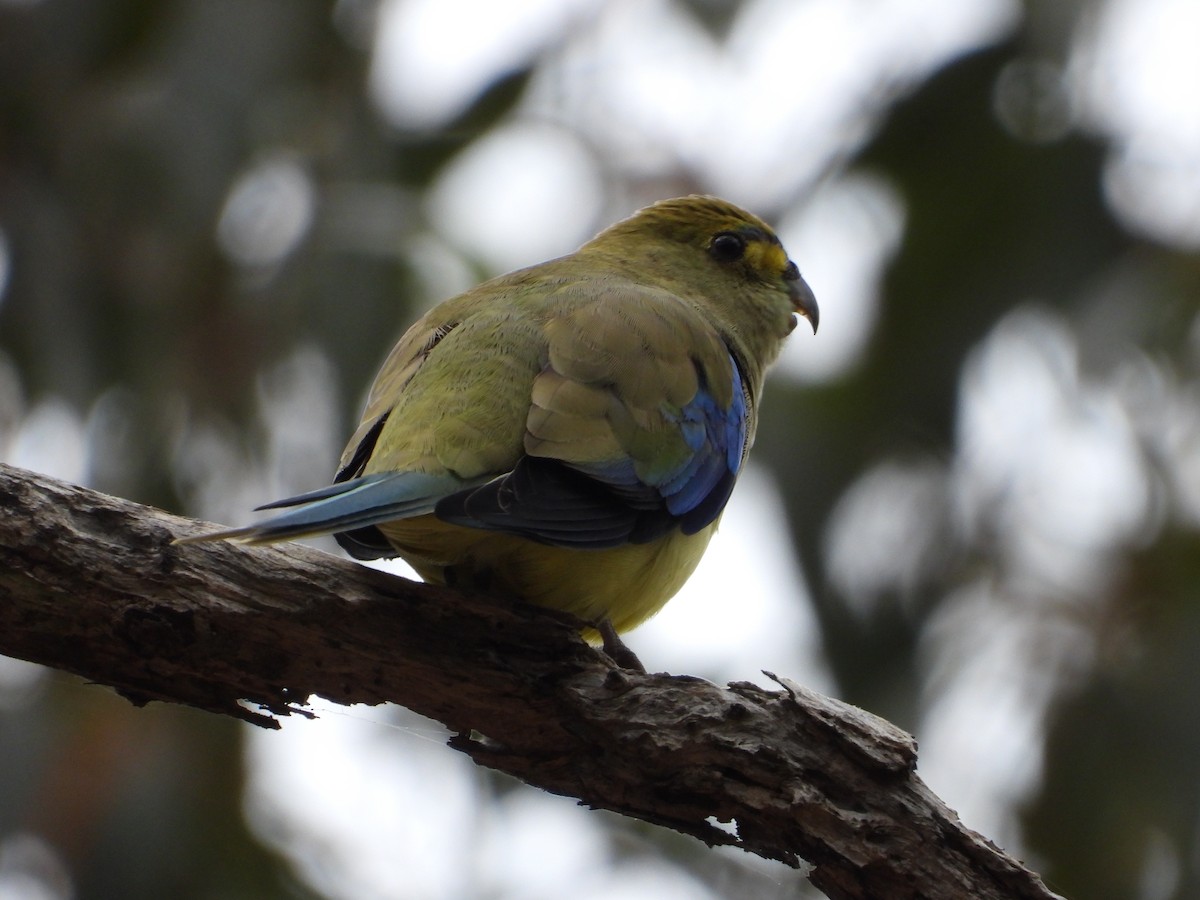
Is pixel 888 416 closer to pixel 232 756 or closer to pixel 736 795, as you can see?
pixel 232 756

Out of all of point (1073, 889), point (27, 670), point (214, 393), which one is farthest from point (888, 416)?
point (27, 670)

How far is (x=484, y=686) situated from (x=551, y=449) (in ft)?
2.07

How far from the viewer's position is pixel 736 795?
343 centimetres

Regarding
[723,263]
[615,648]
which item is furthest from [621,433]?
[723,263]

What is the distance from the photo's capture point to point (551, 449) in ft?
12.3

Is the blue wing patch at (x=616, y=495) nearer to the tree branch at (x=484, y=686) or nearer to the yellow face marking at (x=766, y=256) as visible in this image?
the tree branch at (x=484, y=686)

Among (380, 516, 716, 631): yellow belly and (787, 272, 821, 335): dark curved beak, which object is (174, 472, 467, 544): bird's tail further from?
(787, 272, 821, 335): dark curved beak

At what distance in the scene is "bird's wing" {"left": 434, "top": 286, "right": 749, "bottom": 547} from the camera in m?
3.54

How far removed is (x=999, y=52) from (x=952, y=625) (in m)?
3.84

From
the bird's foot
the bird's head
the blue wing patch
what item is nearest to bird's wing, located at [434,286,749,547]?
the blue wing patch

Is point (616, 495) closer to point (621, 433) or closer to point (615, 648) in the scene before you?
point (621, 433)

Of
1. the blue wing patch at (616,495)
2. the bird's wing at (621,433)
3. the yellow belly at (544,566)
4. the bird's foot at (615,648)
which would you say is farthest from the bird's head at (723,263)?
the bird's foot at (615,648)

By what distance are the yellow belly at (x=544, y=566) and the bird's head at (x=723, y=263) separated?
1.62m

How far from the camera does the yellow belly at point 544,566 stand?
12.3ft
